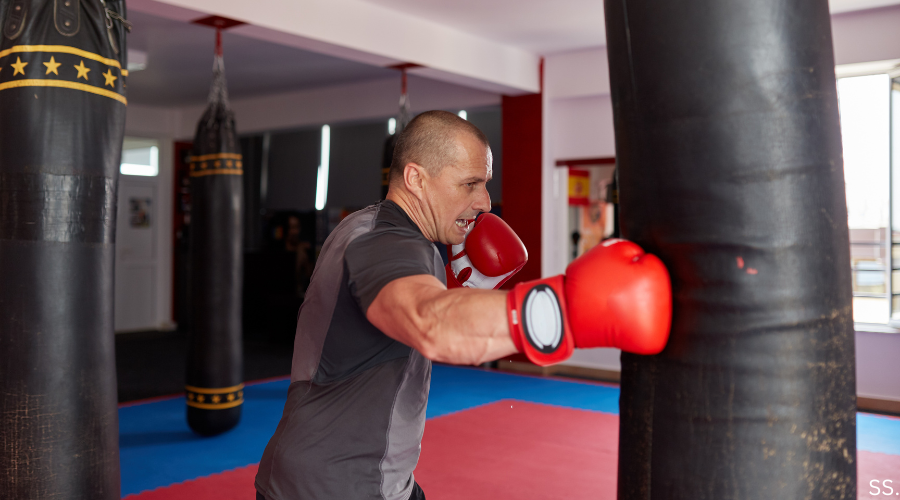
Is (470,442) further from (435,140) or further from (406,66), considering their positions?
(435,140)

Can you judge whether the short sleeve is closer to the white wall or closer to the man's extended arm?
the man's extended arm

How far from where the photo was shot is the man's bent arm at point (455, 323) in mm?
977

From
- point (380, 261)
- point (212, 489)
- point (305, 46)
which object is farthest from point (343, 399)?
point (305, 46)

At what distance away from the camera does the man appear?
98 cm

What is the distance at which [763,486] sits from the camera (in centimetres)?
96

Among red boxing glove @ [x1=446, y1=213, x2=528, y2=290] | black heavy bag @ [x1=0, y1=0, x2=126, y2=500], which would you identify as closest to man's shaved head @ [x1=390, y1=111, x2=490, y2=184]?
red boxing glove @ [x1=446, y1=213, x2=528, y2=290]

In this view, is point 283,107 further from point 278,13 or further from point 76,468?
point 76,468

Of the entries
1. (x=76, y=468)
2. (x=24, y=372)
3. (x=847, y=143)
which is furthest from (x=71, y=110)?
(x=847, y=143)

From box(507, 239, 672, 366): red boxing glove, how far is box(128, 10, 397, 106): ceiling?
5337mm

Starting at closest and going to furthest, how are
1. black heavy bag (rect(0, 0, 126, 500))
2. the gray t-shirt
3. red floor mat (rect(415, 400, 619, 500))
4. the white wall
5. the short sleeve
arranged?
the short sleeve → the gray t-shirt → black heavy bag (rect(0, 0, 126, 500)) → red floor mat (rect(415, 400, 619, 500)) → the white wall

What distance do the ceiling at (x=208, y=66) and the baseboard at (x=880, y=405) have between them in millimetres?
5212

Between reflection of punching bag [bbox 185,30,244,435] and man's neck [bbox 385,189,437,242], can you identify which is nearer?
man's neck [bbox 385,189,437,242]

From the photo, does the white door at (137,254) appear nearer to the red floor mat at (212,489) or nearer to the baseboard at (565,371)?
the baseboard at (565,371)

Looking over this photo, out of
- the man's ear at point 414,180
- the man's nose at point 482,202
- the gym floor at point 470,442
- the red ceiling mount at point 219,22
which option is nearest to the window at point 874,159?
the gym floor at point 470,442
